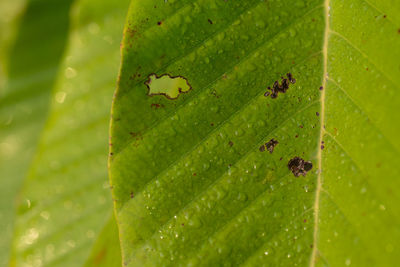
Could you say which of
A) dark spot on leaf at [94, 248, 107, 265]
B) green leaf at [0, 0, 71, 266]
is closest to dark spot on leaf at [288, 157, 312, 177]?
dark spot on leaf at [94, 248, 107, 265]

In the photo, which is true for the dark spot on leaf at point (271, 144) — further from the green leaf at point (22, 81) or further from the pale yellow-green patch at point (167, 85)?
the green leaf at point (22, 81)

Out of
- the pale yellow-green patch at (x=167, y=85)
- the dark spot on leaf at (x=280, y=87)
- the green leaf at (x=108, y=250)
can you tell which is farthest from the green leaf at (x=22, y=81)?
the dark spot on leaf at (x=280, y=87)

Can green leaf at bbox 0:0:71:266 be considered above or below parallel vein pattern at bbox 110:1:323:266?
above

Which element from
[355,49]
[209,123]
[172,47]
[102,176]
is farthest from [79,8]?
[355,49]

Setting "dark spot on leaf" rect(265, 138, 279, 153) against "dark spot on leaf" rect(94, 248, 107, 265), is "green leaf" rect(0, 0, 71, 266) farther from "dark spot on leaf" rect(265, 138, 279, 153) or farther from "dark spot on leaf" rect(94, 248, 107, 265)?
"dark spot on leaf" rect(265, 138, 279, 153)

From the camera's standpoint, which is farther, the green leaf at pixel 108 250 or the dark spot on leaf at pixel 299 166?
the green leaf at pixel 108 250

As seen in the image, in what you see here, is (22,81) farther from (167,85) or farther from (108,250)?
(167,85)

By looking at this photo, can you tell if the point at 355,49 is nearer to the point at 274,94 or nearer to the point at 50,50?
the point at 274,94
